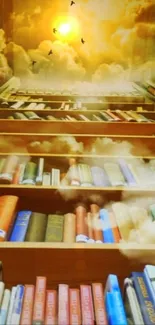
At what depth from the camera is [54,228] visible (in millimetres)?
1499

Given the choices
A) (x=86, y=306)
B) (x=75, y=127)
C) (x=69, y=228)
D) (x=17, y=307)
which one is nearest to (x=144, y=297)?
(x=86, y=306)

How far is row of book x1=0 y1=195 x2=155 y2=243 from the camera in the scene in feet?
4.64

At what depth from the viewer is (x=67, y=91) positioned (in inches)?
169

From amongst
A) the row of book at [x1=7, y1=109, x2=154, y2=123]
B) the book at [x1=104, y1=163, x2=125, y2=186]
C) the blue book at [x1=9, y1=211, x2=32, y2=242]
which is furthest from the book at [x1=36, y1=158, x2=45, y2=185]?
the row of book at [x1=7, y1=109, x2=154, y2=123]

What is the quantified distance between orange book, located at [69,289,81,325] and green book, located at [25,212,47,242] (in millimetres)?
334

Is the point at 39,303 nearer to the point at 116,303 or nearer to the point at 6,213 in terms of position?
the point at 116,303

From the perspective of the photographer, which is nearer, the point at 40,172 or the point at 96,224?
the point at 96,224

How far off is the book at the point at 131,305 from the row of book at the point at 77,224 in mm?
260

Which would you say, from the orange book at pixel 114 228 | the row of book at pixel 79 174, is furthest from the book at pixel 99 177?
the orange book at pixel 114 228

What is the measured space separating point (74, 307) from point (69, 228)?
1.52 ft

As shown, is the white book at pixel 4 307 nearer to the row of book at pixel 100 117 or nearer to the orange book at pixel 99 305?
the orange book at pixel 99 305

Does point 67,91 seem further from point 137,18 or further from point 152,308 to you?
point 152,308

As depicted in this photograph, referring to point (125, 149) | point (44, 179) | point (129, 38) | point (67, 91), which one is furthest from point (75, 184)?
point (129, 38)

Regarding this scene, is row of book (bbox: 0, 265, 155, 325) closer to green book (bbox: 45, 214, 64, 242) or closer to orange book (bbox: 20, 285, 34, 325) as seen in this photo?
orange book (bbox: 20, 285, 34, 325)
